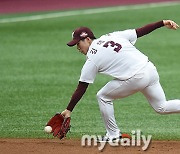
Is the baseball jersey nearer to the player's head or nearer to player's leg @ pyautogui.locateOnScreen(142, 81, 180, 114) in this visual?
the player's head

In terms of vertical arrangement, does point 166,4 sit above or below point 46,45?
below

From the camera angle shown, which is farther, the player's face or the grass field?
the grass field

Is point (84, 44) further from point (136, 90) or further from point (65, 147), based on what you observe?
point (65, 147)

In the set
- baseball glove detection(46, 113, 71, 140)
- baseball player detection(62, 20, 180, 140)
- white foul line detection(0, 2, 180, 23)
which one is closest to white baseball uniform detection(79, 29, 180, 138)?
baseball player detection(62, 20, 180, 140)

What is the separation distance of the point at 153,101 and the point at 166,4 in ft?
53.3

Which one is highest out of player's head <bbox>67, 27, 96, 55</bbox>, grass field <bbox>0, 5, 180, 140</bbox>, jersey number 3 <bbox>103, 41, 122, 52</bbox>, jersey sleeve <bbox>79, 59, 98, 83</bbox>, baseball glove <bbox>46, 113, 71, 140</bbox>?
player's head <bbox>67, 27, 96, 55</bbox>

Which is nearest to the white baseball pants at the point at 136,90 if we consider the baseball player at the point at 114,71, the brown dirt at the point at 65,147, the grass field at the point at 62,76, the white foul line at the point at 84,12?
the baseball player at the point at 114,71

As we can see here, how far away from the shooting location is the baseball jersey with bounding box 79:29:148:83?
891 cm

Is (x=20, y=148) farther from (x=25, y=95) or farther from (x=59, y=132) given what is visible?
(x=25, y=95)

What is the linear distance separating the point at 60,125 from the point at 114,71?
3.27 ft

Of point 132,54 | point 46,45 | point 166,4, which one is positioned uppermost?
point 132,54

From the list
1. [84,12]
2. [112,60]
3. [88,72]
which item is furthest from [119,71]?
[84,12]

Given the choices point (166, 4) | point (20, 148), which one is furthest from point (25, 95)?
point (166, 4)

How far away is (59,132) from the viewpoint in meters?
9.18
